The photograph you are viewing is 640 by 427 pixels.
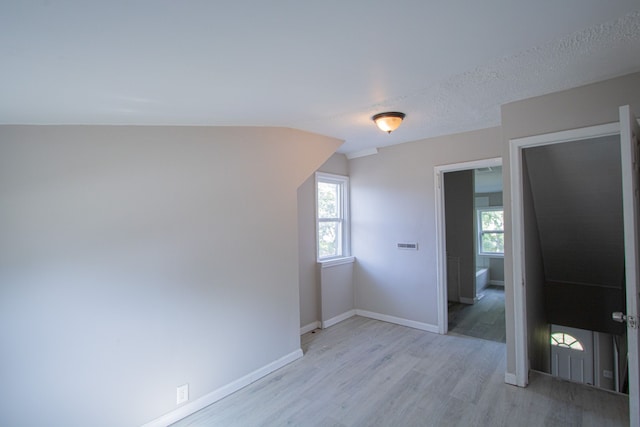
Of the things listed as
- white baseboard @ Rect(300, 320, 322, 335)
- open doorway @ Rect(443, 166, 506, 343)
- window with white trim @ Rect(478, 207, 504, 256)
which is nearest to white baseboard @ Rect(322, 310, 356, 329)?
white baseboard @ Rect(300, 320, 322, 335)

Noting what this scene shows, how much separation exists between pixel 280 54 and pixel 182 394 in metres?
2.45

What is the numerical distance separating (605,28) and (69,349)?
3.44m

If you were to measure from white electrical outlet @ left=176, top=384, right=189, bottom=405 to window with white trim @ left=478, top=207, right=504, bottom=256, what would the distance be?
23.6 feet

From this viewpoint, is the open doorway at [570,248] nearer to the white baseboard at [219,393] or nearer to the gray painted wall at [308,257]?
the white baseboard at [219,393]

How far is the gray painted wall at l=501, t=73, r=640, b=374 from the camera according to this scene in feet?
7.10

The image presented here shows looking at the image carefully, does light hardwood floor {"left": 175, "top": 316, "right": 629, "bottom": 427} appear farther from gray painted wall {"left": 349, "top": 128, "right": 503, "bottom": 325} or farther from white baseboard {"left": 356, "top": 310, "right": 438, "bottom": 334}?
gray painted wall {"left": 349, "top": 128, "right": 503, "bottom": 325}

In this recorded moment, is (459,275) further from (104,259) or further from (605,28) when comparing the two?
(104,259)

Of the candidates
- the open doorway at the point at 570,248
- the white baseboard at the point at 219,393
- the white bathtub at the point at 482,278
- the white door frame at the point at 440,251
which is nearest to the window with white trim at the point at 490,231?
the white bathtub at the point at 482,278

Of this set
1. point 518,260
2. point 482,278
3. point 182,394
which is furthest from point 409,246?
point 482,278

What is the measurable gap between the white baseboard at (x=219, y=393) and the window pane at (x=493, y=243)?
19.9 feet

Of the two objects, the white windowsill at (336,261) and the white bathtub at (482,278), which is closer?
the white windowsill at (336,261)

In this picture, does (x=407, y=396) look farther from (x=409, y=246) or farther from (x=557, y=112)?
(x=557, y=112)

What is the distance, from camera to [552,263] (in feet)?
13.2

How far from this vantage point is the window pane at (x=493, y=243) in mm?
7273
